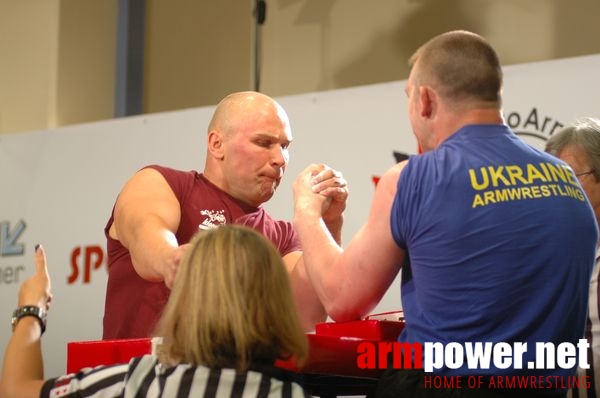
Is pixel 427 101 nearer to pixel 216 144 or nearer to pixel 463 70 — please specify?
pixel 463 70

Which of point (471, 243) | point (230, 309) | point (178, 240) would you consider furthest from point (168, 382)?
point (178, 240)

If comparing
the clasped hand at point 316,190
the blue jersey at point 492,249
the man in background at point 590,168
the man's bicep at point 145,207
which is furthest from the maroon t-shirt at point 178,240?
the blue jersey at point 492,249

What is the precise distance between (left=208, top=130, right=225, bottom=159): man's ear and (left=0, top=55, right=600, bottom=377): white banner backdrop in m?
0.87

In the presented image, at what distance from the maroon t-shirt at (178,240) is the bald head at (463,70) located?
1.05 metres

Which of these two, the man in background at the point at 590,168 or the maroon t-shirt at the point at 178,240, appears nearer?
the man in background at the point at 590,168

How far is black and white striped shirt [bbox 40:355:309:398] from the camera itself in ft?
5.24

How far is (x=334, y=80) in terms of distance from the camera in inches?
199

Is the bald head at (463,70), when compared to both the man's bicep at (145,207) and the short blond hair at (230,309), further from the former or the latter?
the man's bicep at (145,207)

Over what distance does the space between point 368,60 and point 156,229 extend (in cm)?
275

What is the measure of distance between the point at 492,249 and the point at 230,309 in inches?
18.5

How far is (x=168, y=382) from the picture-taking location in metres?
Result: 1.61

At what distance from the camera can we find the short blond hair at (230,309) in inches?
62.2

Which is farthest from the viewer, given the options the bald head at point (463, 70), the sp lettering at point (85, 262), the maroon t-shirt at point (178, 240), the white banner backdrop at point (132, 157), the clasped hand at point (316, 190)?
the sp lettering at point (85, 262)

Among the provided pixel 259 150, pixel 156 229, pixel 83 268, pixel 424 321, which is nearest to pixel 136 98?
pixel 83 268
